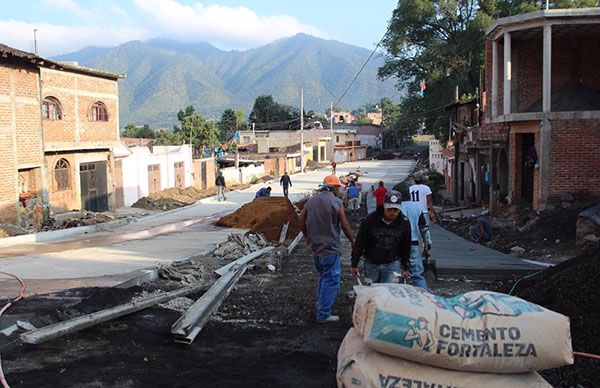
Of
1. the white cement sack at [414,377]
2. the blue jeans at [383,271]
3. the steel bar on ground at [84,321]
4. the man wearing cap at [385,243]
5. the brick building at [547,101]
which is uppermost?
the brick building at [547,101]

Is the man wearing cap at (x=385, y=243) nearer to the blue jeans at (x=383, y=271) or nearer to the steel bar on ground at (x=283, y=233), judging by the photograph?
the blue jeans at (x=383, y=271)

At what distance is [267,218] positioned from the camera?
17.6 meters

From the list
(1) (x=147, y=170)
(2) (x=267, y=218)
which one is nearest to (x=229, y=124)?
(1) (x=147, y=170)

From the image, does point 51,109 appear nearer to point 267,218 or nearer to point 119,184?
point 119,184

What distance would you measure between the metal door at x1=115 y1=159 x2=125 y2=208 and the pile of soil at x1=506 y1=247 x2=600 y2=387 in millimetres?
25881

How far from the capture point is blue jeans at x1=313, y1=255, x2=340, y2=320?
682 centimetres

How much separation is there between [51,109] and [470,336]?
22628 mm

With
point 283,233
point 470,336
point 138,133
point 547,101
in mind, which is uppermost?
point 138,133

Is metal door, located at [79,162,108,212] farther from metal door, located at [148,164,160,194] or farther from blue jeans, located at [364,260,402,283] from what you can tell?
blue jeans, located at [364,260,402,283]

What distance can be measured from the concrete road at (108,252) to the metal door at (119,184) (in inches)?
289

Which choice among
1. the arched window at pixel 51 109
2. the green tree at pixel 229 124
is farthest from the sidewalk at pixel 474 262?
the green tree at pixel 229 124

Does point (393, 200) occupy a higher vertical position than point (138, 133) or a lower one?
lower

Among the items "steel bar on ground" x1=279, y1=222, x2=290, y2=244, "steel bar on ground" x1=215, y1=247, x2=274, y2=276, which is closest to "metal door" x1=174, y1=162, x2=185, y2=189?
"steel bar on ground" x1=279, y1=222, x2=290, y2=244

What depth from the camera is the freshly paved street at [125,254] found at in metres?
9.75
